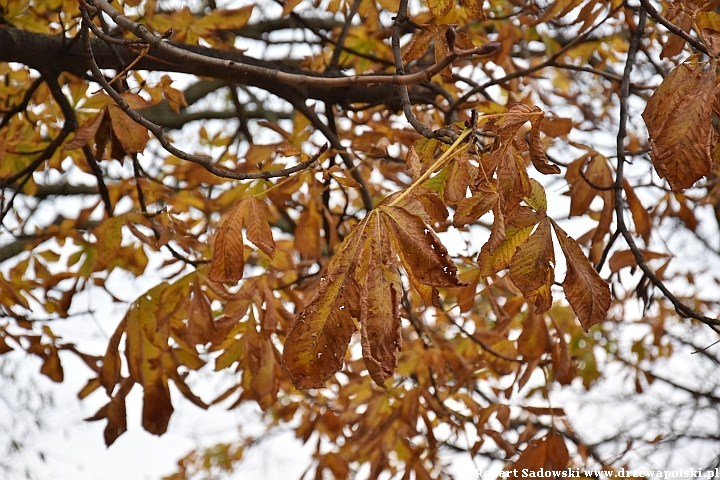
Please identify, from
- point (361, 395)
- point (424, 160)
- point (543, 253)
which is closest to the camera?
point (543, 253)

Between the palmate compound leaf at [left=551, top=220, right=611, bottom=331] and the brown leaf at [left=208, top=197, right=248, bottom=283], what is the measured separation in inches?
18.2

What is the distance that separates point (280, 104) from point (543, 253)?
2.82 metres

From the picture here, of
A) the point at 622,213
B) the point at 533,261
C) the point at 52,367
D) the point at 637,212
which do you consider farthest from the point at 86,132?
the point at 637,212

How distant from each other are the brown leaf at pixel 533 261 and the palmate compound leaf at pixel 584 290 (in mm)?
28

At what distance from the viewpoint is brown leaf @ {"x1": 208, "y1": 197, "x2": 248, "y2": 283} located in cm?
97

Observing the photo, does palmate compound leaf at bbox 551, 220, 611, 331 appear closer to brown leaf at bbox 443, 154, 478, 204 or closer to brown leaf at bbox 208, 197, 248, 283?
brown leaf at bbox 443, 154, 478, 204

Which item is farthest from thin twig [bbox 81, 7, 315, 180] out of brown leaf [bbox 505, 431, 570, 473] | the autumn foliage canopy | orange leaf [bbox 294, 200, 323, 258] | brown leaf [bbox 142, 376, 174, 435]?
brown leaf [bbox 505, 431, 570, 473]

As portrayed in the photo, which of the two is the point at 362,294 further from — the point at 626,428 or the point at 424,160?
the point at 626,428

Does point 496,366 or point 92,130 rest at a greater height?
point 92,130

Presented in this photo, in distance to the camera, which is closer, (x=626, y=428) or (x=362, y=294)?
(x=362, y=294)

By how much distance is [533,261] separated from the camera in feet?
2.72

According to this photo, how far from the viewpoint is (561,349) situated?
5.14 ft

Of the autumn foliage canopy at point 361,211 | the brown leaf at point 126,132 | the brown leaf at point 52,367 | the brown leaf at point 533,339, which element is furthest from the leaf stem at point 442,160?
the brown leaf at point 52,367

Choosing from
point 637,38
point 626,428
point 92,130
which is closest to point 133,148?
point 92,130
